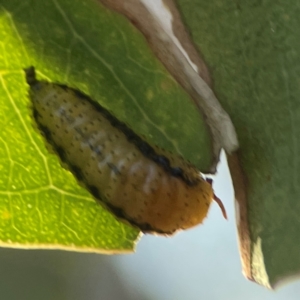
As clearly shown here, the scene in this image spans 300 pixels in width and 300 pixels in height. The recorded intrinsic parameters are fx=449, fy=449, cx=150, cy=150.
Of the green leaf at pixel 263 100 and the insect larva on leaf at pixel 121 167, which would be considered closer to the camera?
the green leaf at pixel 263 100

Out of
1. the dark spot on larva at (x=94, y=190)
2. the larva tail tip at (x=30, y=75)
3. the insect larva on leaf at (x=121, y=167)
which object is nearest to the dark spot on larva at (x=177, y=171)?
the insect larva on leaf at (x=121, y=167)

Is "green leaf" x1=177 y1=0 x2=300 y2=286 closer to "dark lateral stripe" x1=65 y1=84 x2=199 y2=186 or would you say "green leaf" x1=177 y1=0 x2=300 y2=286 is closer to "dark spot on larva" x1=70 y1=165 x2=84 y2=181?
"dark lateral stripe" x1=65 y1=84 x2=199 y2=186

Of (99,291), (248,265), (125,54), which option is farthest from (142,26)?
(99,291)

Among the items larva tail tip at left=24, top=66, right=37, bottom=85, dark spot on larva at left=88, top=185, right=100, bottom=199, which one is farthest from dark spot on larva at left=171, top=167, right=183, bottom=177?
larva tail tip at left=24, top=66, right=37, bottom=85

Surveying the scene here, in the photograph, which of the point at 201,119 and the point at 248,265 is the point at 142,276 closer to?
the point at 248,265

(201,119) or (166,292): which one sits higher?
(201,119)

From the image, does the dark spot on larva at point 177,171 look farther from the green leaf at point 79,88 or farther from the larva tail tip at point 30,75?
the larva tail tip at point 30,75

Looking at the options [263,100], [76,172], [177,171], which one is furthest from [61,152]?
[263,100]
